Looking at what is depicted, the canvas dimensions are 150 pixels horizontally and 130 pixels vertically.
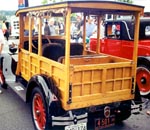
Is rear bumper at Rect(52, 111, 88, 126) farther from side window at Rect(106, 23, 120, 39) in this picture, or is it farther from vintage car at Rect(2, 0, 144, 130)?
side window at Rect(106, 23, 120, 39)

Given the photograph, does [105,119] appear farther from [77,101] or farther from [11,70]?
[11,70]

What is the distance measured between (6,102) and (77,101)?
8.40ft

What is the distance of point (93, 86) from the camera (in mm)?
3783

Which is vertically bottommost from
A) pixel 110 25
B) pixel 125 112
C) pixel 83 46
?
pixel 125 112

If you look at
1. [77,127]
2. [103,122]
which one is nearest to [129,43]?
[103,122]

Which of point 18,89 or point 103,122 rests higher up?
point 18,89

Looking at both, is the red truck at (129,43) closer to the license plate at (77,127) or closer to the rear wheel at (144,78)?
the rear wheel at (144,78)

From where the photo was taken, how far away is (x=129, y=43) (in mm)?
6957

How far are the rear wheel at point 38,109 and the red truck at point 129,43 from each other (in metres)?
2.74

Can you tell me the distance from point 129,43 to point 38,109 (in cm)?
368

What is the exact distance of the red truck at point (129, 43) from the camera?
6.32 metres

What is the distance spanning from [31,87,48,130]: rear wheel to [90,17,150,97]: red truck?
2.74 m

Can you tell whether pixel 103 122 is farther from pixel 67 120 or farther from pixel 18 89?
pixel 18 89

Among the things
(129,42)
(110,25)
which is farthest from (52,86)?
(110,25)
